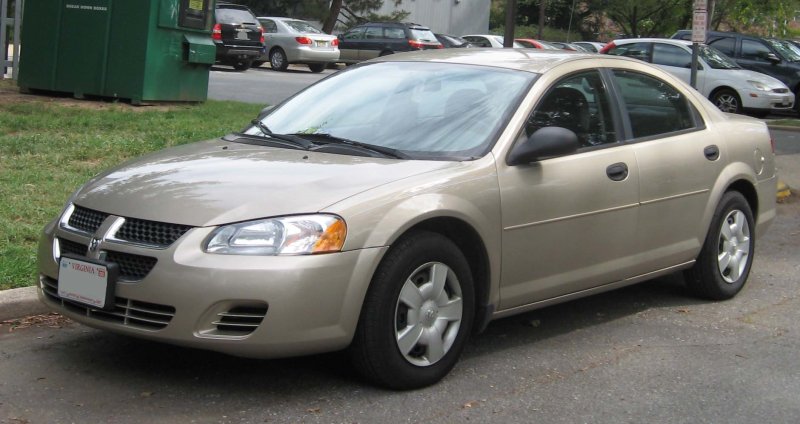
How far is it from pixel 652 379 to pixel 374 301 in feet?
4.88

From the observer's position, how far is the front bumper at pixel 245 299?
4.34 meters

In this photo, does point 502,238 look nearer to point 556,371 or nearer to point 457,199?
point 457,199

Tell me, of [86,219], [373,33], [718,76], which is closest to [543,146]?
[86,219]

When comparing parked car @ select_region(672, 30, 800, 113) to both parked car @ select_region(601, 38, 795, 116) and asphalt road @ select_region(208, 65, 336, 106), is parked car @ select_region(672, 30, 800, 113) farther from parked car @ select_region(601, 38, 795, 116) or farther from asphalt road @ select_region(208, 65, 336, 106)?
asphalt road @ select_region(208, 65, 336, 106)

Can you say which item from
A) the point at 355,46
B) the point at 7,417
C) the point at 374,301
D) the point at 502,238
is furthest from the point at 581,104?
the point at 355,46

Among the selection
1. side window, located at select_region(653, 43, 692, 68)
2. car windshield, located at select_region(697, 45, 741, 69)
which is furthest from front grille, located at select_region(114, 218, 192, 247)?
car windshield, located at select_region(697, 45, 741, 69)

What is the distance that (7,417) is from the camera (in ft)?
14.3

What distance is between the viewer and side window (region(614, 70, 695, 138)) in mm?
6227

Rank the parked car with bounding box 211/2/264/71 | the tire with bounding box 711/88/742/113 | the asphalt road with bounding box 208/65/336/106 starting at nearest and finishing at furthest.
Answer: the asphalt road with bounding box 208/65/336/106
the tire with bounding box 711/88/742/113
the parked car with bounding box 211/2/264/71

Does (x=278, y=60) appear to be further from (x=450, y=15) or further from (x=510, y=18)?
(x=450, y=15)

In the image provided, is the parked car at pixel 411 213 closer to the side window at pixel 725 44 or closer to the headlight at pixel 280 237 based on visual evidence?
the headlight at pixel 280 237

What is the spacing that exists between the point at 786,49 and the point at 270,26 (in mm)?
14036

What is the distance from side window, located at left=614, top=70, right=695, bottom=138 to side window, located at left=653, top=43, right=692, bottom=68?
1444cm

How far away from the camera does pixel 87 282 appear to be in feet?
15.3
